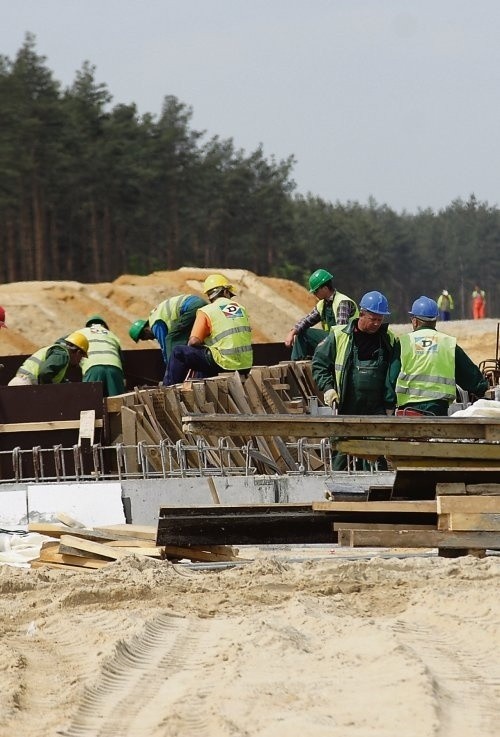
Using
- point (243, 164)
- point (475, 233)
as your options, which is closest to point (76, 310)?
point (243, 164)

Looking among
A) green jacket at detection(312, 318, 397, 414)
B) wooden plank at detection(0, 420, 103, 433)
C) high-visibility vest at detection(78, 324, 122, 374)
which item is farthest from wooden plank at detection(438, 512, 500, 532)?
high-visibility vest at detection(78, 324, 122, 374)

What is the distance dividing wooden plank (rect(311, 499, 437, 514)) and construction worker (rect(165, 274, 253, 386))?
220 inches

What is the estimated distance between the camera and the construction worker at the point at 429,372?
1105 centimetres

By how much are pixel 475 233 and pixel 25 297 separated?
385 ft

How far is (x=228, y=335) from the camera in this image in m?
14.2

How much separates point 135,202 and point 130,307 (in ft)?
85.1

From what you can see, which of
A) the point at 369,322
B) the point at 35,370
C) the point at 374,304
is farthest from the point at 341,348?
the point at 35,370

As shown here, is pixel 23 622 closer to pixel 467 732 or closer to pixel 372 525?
pixel 372 525

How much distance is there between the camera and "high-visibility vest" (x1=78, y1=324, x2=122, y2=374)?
14.9m

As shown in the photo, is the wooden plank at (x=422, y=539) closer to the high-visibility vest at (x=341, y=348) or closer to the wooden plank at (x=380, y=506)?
the wooden plank at (x=380, y=506)

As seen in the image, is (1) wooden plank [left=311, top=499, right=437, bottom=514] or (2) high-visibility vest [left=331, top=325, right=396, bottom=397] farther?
(2) high-visibility vest [left=331, top=325, right=396, bottom=397]

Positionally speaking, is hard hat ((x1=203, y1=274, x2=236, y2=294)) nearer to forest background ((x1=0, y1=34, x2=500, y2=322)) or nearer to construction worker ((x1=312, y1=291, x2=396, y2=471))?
construction worker ((x1=312, y1=291, x2=396, y2=471))

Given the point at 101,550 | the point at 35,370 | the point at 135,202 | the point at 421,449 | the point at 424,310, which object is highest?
the point at 135,202

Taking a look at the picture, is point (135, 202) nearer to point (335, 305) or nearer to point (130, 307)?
point (130, 307)
